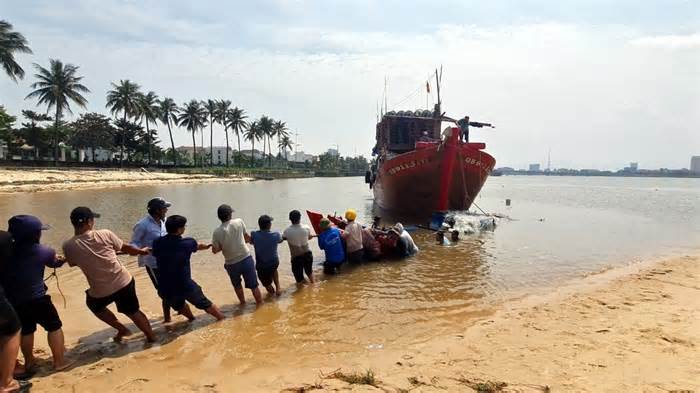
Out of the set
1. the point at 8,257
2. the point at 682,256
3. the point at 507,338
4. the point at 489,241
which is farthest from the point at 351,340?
the point at 682,256

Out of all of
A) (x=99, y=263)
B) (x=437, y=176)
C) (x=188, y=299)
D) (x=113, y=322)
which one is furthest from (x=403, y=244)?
(x=437, y=176)

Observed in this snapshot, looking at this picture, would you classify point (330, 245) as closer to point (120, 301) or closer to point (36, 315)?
point (120, 301)

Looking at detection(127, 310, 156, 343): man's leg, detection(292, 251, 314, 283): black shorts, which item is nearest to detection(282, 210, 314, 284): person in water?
detection(292, 251, 314, 283): black shorts

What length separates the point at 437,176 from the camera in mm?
18016

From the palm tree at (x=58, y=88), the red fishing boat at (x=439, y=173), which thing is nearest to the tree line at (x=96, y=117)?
the palm tree at (x=58, y=88)

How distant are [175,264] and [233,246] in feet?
3.24

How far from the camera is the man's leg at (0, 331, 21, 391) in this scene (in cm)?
333

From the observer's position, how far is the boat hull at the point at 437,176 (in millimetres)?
17719

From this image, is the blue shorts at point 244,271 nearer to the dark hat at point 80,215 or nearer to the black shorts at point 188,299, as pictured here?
the black shorts at point 188,299

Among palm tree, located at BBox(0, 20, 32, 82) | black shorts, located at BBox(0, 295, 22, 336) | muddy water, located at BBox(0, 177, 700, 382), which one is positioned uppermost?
palm tree, located at BBox(0, 20, 32, 82)

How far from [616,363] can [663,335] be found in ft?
4.44

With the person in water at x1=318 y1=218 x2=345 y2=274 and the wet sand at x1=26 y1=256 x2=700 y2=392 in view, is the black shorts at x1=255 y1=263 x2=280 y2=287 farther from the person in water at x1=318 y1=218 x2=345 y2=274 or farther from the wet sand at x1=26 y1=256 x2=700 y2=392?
the person in water at x1=318 y1=218 x2=345 y2=274

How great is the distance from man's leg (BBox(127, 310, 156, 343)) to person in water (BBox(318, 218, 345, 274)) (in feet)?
12.1

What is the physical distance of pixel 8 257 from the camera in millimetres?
3551
